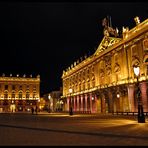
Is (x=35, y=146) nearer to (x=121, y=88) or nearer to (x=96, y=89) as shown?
(x=121, y=88)

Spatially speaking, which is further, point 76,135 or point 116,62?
point 116,62

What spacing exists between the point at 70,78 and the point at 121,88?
1552 inches

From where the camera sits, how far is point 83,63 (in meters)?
70.8

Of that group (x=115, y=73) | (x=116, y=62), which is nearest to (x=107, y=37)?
(x=116, y=62)

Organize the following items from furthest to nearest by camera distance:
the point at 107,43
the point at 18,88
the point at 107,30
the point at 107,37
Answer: the point at 18,88 → the point at 107,30 → the point at 107,37 → the point at 107,43

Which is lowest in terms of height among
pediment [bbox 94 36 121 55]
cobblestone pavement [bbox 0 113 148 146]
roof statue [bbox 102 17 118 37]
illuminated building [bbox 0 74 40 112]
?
cobblestone pavement [bbox 0 113 148 146]

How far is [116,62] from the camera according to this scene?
166ft

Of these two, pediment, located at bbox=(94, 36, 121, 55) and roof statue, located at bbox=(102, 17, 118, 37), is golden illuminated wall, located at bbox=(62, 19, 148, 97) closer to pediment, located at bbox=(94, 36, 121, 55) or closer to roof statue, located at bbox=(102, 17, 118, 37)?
pediment, located at bbox=(94, 36, 121, 55)

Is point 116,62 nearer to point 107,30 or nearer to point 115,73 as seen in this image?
point 115,73

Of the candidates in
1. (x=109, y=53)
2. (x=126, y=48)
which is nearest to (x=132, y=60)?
(x=126, y=48)

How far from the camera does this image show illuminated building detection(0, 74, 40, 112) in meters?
97.4

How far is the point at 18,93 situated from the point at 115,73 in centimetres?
6020

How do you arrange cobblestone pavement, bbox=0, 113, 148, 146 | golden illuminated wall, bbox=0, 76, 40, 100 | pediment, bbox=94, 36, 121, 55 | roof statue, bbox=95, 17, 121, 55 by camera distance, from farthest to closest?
golden illuminated wall, bbox=0, 76, 40, 100
roof statue, bbox=95, 17, 121, 55
pediment, bbox=94, 36, 121, 55
cobblestone pavement, bbox=0, 113, 148, 146

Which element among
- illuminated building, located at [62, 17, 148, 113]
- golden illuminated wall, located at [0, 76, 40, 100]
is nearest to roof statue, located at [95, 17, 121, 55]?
illuminated building, located at [62, 17, 148, 113]
